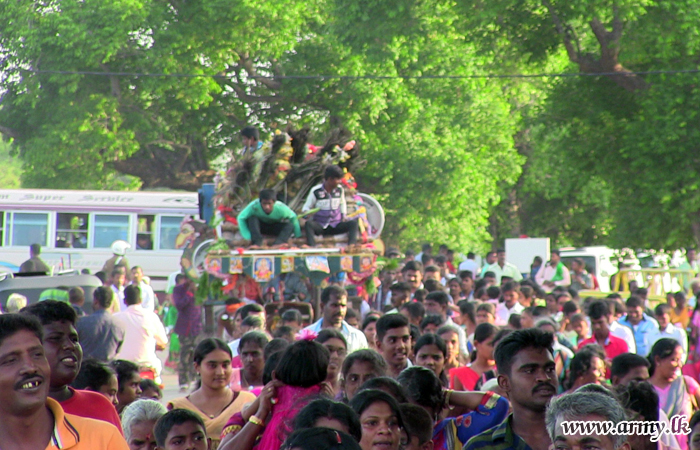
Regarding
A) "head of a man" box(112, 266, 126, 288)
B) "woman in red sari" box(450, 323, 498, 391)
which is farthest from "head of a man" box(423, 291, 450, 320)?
"head of a man" box(112, 266, 126, 288)

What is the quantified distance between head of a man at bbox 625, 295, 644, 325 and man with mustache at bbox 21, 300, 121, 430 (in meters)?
8.40

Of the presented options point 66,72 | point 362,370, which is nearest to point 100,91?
point 66,72

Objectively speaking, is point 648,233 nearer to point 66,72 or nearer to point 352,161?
point 352,161

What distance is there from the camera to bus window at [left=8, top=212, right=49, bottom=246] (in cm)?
2525

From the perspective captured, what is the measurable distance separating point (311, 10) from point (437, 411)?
1042 inches

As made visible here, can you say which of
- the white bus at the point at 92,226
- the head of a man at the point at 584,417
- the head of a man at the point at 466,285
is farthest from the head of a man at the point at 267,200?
the white bus at the point at 92,226

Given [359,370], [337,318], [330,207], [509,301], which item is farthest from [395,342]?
[509,301]

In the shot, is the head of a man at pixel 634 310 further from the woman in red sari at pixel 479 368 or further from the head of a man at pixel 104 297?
the head of a man at pixel 104 297

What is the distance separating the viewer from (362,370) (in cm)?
543

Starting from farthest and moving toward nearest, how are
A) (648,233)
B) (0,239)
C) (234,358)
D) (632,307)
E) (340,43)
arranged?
(340,43) → (0,239) → (648,233) → (632,307) → (234,358)

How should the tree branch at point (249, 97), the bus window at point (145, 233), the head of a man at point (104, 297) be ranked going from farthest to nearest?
the tree branch at point (249, 97)
the bus window at point (145, 233)
the head of a man at point (104, 297)

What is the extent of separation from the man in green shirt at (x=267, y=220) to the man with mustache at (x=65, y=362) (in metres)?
7.39

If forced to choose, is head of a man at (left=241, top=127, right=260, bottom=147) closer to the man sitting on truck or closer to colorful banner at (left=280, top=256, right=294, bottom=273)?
the man sitting on truck

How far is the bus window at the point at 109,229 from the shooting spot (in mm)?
25406
